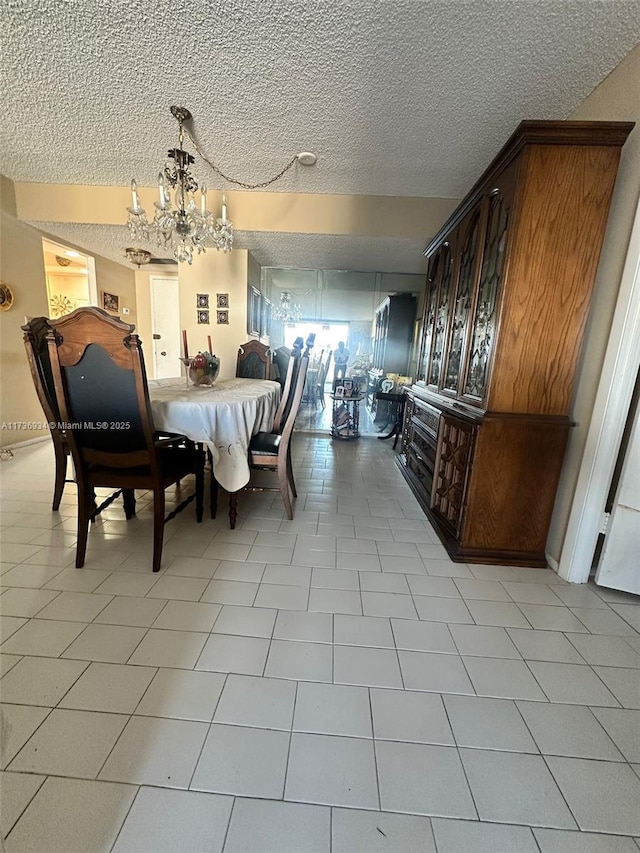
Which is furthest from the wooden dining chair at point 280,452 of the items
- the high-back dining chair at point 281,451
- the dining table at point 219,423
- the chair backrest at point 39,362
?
the chair backrest at point 39,362

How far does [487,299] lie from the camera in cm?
187

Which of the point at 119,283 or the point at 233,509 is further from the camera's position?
the point at 119,283

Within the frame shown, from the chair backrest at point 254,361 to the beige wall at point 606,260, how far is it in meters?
2.71

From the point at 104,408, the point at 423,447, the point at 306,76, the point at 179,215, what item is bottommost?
the point at 423,447

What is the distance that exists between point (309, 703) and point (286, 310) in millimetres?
4701

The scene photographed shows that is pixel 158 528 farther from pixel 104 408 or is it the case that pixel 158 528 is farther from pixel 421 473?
pixel 421 473

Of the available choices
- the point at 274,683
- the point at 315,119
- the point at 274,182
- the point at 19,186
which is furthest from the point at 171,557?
the point at 19,186

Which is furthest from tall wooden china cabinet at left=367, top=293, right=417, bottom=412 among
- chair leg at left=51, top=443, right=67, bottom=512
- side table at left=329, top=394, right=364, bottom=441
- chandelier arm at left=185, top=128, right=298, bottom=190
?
chair leg at left=51, top=443, right=67, bottom=512

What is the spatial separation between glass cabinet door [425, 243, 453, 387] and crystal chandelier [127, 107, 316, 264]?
1.29 meters

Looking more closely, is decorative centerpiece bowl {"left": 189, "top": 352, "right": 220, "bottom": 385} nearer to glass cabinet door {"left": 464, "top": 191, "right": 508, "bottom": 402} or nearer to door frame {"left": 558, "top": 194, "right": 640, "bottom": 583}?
glass cabinet door {"left": 464, "top": 191, "right": 508, "bottom": 402}

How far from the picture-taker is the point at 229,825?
768 mm

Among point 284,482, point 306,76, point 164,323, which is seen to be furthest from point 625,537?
point 164,323

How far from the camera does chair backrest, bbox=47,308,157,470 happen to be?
4.78 feet

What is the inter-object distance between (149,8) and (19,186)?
2897mm
